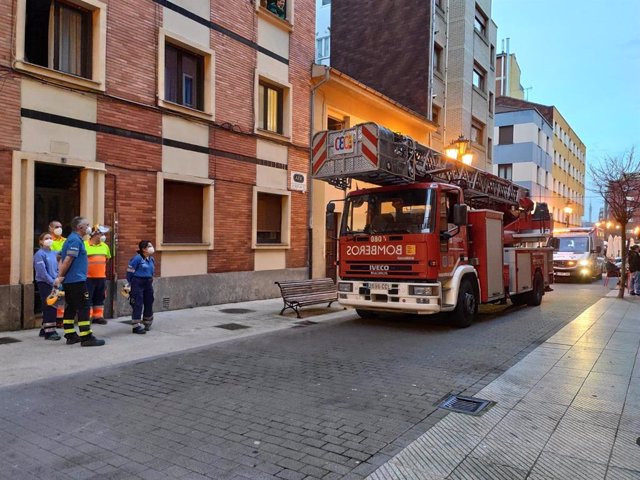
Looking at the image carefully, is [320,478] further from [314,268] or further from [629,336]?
[314,268]

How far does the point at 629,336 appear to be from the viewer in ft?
27.9

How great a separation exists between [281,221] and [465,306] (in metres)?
6.60

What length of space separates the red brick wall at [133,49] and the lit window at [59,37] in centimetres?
42

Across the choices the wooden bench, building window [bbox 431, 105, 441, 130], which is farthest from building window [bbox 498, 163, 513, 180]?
the wooden bench

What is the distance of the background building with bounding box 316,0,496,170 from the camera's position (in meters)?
22.7

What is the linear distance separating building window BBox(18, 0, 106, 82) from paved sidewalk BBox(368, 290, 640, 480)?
8.82 meters

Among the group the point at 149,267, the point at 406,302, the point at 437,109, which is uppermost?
the point at 437,109

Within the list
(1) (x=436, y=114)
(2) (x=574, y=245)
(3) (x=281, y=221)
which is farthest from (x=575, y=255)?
(3) (x=281, y=221)

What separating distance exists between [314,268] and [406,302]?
22.4ft

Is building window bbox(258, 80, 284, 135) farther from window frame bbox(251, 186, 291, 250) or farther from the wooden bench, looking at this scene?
the wooden bench

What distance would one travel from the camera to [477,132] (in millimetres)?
27953

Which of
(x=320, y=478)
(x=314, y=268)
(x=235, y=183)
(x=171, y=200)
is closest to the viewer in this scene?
(x=320, y=478)

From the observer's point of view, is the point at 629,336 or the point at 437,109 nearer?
the point at 629,336

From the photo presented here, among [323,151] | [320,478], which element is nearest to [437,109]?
[323,151]
